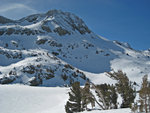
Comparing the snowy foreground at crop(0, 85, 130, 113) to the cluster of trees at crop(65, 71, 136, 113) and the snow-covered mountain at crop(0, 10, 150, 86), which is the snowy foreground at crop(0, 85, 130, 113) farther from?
the snow-covered mountain at crop(0, 10, 150, 86)

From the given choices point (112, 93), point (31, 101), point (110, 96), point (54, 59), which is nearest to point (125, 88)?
point (112, 93)

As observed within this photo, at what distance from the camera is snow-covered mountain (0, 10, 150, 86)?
37438mm

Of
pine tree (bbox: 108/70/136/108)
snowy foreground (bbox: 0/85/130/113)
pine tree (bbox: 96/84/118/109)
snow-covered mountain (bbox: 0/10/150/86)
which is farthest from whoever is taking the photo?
snow-covered mountain (bbox: 0/10/150/86)

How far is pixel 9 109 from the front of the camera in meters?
17.1

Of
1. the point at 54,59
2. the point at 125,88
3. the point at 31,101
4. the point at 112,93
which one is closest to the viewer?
the point at 125,88

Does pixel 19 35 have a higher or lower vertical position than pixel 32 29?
lower

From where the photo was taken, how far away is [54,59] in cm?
4947

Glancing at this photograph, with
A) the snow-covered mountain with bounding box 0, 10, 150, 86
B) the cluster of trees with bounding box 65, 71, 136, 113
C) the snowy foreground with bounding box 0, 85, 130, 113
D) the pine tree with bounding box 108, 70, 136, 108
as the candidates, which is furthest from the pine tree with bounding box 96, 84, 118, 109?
the snow-covered mountain with bounding box 0, 10, 150, 86

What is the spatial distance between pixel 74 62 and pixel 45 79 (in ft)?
69.4

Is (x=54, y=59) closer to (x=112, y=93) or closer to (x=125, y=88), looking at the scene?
(x=112, y=93)

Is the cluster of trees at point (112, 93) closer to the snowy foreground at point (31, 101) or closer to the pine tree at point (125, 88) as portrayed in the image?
the pine tree at point (125, 88)

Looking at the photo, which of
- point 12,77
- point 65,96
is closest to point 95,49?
point 12,77

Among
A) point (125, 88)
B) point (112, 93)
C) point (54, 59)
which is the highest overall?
point (54, 59)

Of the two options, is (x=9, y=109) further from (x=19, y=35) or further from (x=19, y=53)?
(x=19, y=35)
